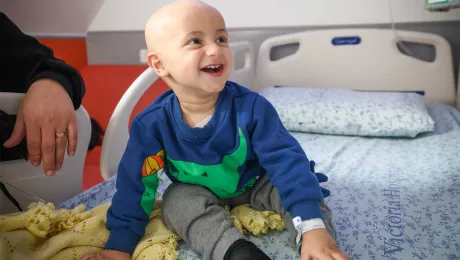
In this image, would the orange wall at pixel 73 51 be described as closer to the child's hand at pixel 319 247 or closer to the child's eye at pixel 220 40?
the child's eye at pixel 220 40

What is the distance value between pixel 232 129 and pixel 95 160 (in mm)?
1304

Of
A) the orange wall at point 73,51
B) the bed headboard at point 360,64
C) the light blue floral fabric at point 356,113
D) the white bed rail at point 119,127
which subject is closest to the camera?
the white bed rail at point 119,127

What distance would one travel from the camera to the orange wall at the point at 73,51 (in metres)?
2.52

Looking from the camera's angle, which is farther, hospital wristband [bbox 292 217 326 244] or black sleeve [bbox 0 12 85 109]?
black sleeve [bbox 0 12 85 109]

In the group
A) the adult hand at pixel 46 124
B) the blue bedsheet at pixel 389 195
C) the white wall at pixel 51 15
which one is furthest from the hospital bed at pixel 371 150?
the white wall at pixel 51 15

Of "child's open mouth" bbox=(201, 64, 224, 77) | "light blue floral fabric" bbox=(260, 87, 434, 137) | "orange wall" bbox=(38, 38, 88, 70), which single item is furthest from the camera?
"orange wall" bbox=(38, 38, 88, 70)

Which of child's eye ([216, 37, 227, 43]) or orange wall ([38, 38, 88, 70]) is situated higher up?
child's eye ([216, 37, 227, 43])

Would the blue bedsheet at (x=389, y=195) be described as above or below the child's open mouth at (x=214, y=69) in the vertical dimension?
below

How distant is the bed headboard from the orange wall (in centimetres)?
125

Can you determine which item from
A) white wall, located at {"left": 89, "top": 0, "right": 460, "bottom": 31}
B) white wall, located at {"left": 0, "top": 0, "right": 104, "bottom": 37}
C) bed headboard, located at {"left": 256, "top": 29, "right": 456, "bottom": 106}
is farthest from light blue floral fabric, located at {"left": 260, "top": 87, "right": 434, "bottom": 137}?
white wall, located at {"left": 0, "top": 0, "right": 104, "bottom": 37}

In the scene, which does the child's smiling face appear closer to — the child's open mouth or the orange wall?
the child's open mouth

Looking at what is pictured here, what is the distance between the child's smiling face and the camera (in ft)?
2.52

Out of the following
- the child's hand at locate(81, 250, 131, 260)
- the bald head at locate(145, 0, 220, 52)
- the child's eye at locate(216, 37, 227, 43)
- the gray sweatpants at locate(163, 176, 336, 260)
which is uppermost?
the bald head at locate(145, 0, 220, 52)

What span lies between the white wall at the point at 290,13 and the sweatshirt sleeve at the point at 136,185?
158 cm
